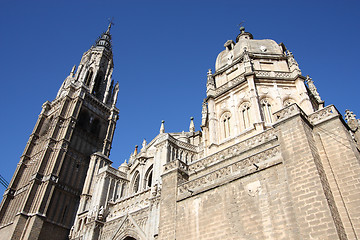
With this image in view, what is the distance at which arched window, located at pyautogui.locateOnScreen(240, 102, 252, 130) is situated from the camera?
20.1 m

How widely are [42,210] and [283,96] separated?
83.2 ft

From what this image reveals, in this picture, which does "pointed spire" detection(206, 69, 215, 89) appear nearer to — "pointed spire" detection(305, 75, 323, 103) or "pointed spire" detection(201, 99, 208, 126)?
"pointed spire" detection(201, 99, 208, 126)

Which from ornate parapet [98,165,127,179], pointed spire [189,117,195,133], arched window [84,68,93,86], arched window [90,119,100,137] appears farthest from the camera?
arched window [84,68,93,86]

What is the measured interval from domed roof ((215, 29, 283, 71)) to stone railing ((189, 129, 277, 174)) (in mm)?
12015

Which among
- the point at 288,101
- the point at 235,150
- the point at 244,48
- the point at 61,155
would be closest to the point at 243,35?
the point at 244,48

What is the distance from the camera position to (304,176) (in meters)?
9.58

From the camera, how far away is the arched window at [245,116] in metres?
20.1

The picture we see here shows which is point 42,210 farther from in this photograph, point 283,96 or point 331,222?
point 331,222

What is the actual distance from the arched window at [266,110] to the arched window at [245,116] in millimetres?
986

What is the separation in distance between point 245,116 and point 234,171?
902 centimetres

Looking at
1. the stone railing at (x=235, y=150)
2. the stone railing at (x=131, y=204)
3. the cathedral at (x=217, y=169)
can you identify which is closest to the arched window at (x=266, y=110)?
the cathedral at (x=217, y=169)

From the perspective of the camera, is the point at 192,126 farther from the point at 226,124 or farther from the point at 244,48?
the point at 226,124

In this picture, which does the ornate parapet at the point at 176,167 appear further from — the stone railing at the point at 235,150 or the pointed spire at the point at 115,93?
the pointed spire at the point at 115,93

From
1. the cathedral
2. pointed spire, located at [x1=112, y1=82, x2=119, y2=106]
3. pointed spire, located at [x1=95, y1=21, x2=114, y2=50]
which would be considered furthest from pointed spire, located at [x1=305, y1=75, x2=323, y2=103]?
pointed spire, located at [x1=95, y1=21, x2=114, y2=50]
